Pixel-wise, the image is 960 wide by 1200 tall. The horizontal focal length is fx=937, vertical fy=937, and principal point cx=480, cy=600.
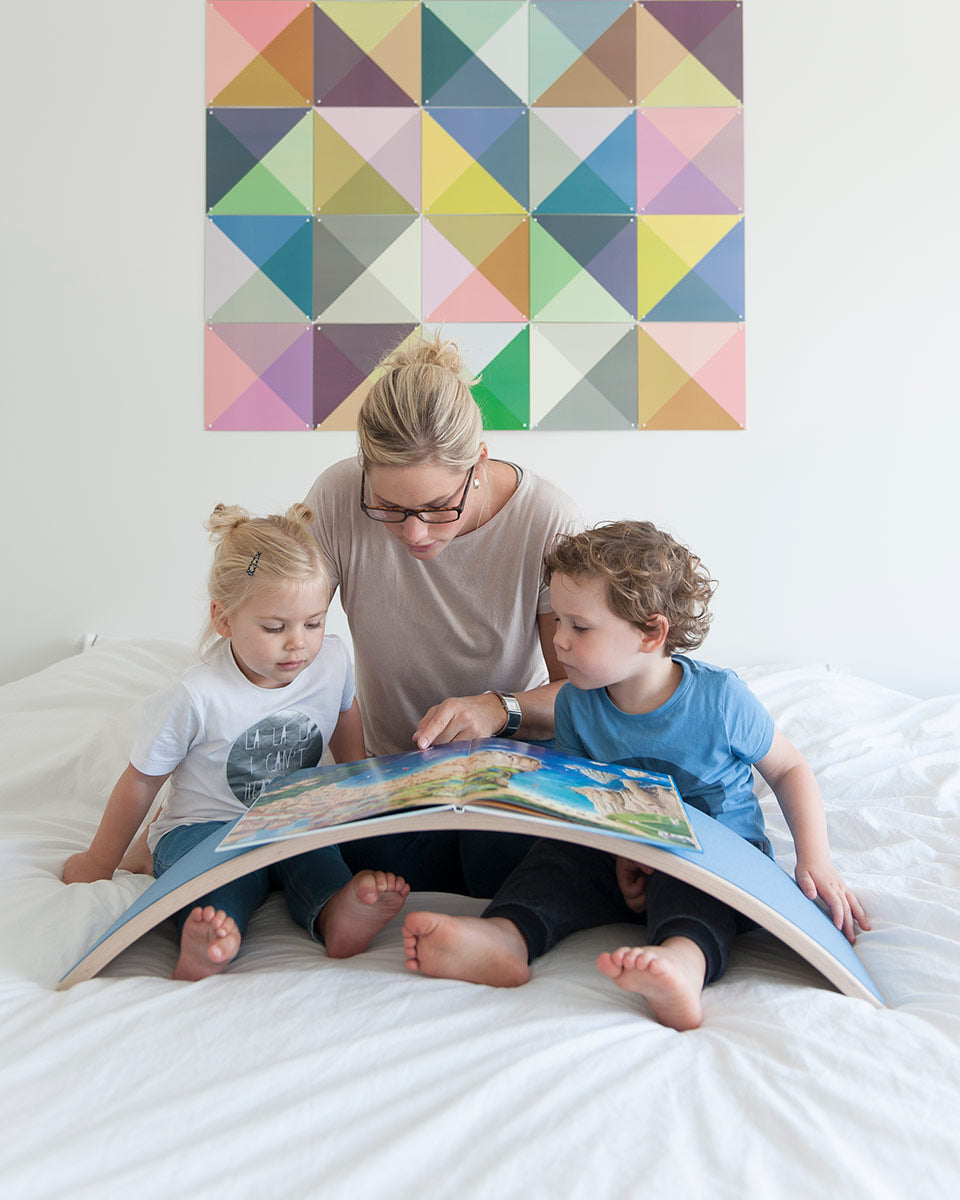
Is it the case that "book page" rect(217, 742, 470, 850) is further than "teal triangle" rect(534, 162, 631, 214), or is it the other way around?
"teal triangle" rect(534, 162, 631, 214)

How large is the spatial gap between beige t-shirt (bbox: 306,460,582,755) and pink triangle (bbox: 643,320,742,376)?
0.96 m

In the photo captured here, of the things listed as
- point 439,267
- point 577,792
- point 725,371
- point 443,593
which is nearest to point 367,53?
point 439,267

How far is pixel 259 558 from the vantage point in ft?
3.58

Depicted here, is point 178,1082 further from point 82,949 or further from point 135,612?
point 135,612

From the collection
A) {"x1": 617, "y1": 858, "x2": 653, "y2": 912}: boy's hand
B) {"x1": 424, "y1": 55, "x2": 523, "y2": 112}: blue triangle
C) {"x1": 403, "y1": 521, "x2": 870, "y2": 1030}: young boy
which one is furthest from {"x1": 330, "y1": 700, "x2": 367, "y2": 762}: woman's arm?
{"x1": 424, "y1": 55, "x2": 523, "y2": 112}: blue triangle

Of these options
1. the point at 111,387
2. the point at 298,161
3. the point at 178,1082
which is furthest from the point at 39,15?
the point at 178,1082

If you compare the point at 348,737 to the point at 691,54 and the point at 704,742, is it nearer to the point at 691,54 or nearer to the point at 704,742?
the point at 704,742

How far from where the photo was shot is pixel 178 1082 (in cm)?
64

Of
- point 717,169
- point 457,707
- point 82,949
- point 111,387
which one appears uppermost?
point 717,169

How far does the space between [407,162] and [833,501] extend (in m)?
1.23

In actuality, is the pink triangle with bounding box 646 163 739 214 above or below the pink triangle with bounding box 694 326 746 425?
above

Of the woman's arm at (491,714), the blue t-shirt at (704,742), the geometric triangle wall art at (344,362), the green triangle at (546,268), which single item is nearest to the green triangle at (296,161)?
the geometric triangle wall art at (344,362)

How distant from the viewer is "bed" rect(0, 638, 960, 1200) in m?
0.55

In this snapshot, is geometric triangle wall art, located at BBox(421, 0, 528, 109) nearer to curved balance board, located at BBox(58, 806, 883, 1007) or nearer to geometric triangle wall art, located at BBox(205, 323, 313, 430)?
geometric triangle wall art, located at BBox(205, 323, 313, 430)
